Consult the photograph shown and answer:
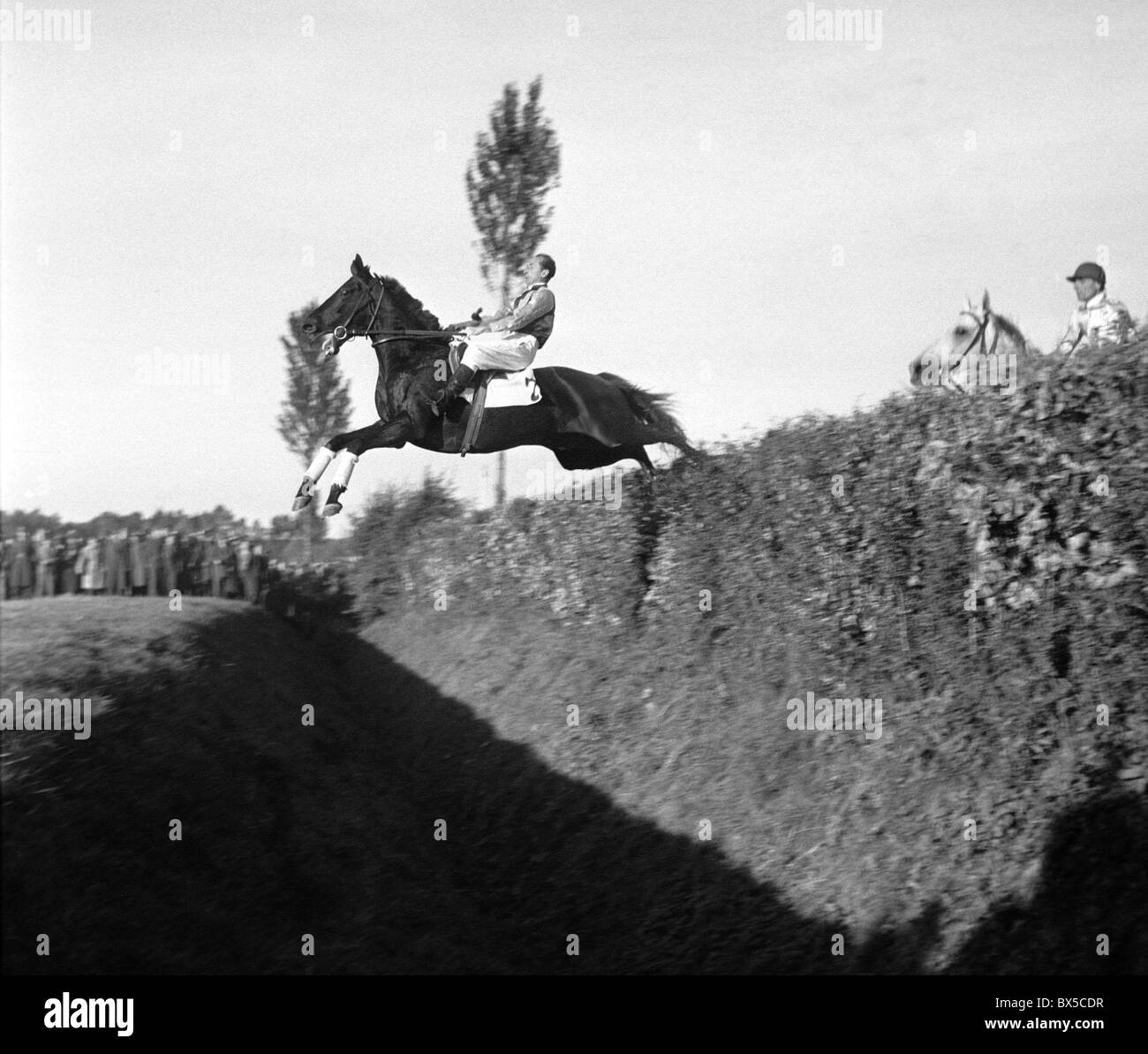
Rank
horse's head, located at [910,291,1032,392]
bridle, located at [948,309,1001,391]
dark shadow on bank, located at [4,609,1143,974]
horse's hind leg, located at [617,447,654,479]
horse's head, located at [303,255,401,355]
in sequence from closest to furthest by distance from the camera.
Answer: dark shadow on bank, located at [4,609,1143,974] → horse's head, located at [910,291,1032,392] → horse's head, located at [303,255,401,355] → bridle, located at [948,309,1001,391] → horse's hind leg, located at [617,447,654,479]

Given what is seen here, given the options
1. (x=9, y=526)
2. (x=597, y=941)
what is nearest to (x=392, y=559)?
(x=9, y=526)

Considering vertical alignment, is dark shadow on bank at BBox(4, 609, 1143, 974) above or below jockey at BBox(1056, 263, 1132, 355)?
below

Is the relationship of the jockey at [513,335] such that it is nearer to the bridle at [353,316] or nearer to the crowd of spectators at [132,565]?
the bridle at [353,316]

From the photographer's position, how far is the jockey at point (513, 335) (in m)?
11.6

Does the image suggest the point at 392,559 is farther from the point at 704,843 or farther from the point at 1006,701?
the point at 1006,701

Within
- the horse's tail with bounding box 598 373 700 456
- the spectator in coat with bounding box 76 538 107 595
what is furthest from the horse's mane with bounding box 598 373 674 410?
the spectator in coat with bounding box 76 538 107 595

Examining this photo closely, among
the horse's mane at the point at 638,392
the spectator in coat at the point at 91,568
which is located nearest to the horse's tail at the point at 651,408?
the horse's mane at the point at 638,392

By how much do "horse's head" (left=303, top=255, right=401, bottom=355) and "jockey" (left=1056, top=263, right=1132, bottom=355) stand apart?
626cm

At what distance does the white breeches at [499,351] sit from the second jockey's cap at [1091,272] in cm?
531

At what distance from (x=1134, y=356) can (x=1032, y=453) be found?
0.99 meters

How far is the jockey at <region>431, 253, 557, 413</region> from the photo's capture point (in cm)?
1155

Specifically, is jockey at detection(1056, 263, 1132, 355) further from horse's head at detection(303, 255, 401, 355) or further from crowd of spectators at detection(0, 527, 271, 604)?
crowd of spectators at detection(0, 527, 271, 604)

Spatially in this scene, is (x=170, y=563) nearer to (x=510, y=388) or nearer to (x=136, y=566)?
(x=136, y=566)

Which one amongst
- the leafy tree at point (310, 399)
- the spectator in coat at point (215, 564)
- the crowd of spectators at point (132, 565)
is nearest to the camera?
the crowd of spectators at point (132, 565)
